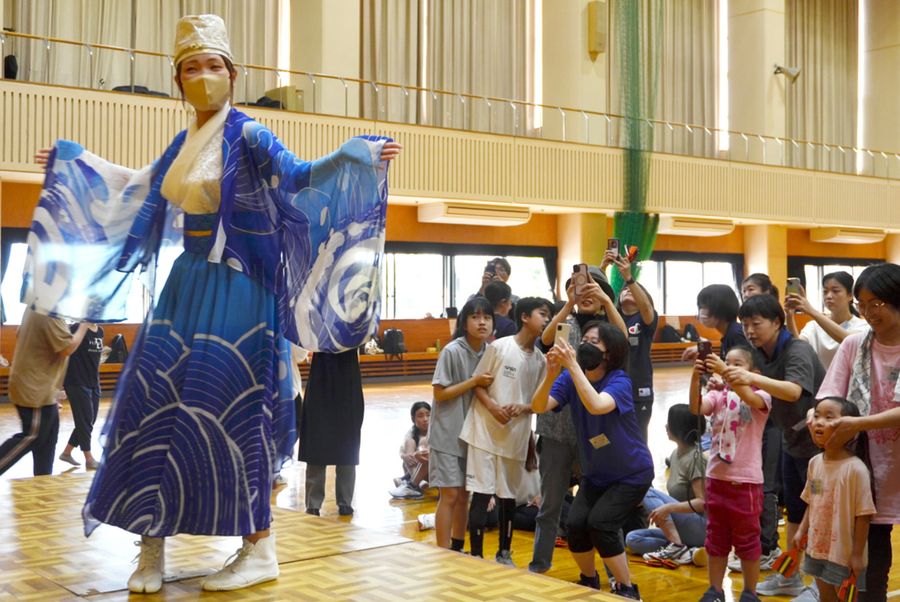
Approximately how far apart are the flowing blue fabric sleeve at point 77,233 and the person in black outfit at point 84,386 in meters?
4.36

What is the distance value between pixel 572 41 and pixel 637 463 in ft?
47.9

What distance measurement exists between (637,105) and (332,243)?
1592 cm

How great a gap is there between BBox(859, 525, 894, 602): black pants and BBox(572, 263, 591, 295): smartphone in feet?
6.54

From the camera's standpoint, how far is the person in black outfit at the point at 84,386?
25.5 ft

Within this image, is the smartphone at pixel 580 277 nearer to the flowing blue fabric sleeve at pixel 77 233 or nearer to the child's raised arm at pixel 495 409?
the child's raised arm at pixel 495 409

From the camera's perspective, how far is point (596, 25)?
17859 millimetres

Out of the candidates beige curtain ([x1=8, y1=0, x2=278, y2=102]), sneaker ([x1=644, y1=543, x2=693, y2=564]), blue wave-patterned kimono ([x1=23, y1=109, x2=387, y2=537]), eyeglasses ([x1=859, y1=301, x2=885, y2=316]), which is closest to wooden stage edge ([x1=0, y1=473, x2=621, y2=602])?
blue wave-patterned kimono ([x1=23, y1=109, x2=387, y2=537])

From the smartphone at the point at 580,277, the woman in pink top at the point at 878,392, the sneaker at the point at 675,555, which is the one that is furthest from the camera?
the sneaker at the point at 675,555

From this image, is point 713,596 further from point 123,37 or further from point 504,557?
point 123,37

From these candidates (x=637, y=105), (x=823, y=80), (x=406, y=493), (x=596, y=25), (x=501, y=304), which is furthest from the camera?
(x=823, y=80)

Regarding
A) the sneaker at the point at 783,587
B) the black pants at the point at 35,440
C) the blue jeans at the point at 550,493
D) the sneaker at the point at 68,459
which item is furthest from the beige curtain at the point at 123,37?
the sneaker at the point at 783,587

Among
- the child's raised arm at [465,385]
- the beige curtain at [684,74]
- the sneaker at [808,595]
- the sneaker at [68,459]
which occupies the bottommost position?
the sneaker at [808,595]

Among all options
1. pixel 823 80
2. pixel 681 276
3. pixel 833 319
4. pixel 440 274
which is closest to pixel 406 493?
pixel 833 319

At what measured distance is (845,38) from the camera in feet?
77.3
